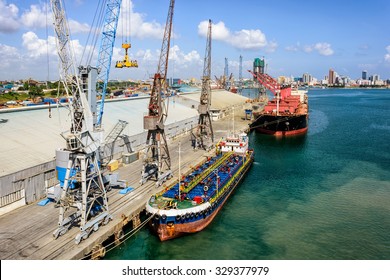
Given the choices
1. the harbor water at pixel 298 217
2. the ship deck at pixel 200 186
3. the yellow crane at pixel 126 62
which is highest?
the yellow crane at pixel 126 62

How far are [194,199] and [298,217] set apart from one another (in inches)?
528

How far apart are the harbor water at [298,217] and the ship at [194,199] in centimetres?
115

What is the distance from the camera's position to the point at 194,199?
37688 mm

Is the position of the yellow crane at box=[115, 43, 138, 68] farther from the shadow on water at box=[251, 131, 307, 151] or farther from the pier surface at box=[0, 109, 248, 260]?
the shadow on water at box=[251, 131, 307, 151]

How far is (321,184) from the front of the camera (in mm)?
52406

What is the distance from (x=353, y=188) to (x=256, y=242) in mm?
24958

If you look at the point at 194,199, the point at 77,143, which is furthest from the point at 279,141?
the point at 77,143

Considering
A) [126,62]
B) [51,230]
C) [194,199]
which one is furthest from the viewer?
[126,62]

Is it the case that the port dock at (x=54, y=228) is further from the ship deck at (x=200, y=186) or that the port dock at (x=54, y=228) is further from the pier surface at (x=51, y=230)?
the ship deck at (x=200, y=186)

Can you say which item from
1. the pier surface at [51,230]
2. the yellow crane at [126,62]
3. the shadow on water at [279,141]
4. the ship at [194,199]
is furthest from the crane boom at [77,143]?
the shadow on water at [279,141]

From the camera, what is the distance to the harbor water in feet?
106

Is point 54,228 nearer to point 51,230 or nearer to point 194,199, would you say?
point 51,230

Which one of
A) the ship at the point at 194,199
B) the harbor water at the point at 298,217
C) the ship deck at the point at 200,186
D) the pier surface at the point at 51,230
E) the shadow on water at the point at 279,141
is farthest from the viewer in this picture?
the shadow on water at the point at 279,141

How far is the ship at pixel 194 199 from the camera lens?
3428 cm
